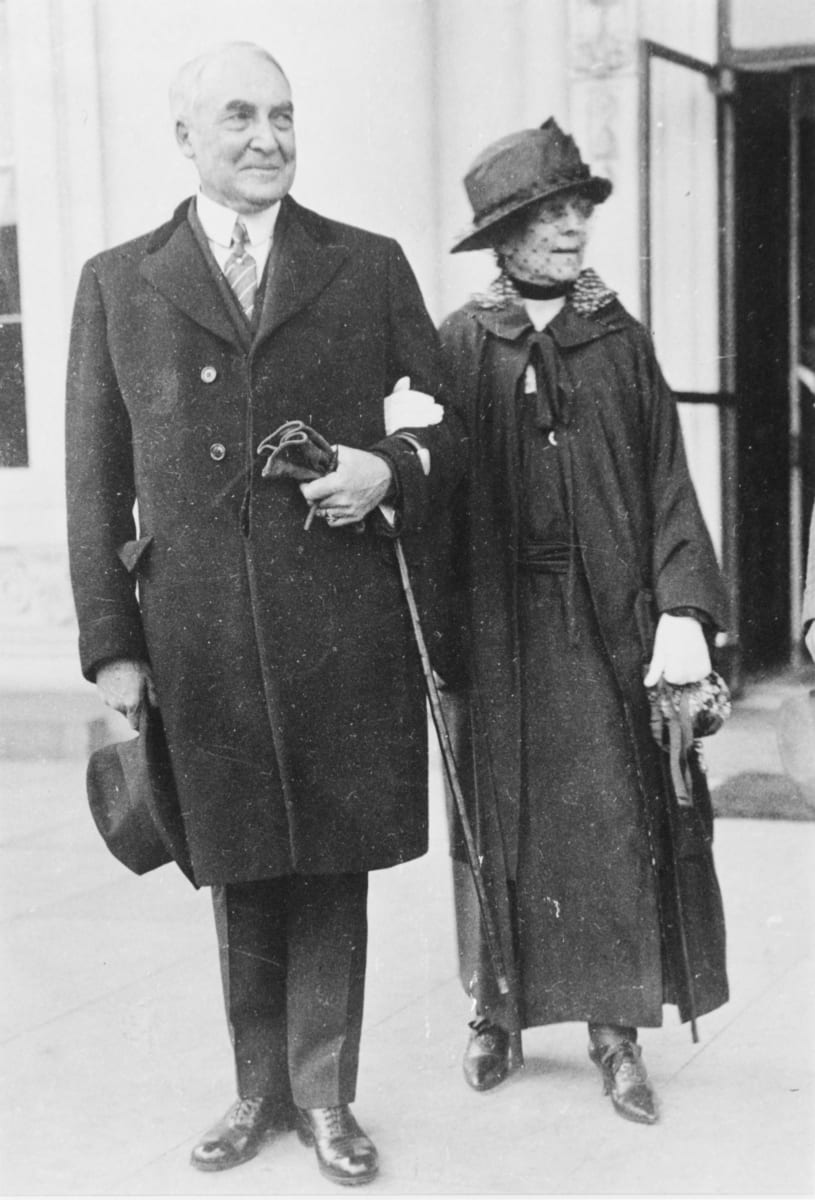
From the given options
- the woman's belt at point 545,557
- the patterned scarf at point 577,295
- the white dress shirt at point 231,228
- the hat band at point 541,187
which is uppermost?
the hat band at point 541,187

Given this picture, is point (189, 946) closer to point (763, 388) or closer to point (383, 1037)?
point (383, 1037)

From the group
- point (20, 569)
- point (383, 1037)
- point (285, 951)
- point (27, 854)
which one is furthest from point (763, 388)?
point (285, 951)

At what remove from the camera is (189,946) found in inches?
168

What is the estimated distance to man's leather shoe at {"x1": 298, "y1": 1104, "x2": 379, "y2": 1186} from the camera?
→ 9.37ft

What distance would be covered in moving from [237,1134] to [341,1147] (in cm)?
21

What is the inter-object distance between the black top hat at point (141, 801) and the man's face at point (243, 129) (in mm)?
922

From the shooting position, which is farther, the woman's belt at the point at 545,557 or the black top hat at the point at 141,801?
the woman's belt at the point at 545,557

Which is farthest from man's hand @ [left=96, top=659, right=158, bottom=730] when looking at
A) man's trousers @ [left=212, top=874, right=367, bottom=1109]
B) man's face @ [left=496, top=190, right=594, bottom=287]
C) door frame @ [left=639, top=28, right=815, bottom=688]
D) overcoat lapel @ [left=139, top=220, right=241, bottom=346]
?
door frame @ [left=639, top=28, right=815, bottom=688]

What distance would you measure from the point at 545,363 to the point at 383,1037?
151 centimetres

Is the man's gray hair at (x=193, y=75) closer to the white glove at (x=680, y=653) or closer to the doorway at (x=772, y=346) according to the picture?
the white glove at (x=680, y=653)

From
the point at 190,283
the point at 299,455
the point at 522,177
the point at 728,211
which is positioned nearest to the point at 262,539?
the point at 299,455

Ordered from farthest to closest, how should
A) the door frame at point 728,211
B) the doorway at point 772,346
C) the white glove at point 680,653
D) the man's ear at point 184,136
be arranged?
the doorway at point 772,346 < the door frame at point 728,211 < the white glove at point 680,653 < the man's ear at point 184,136

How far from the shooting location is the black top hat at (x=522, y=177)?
10.3 feet

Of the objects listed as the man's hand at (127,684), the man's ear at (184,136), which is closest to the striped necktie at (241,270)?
the man's ear at (184,136)
